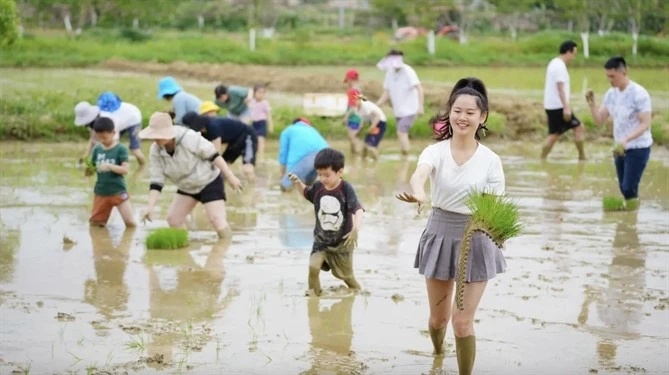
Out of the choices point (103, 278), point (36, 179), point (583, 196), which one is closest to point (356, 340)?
point (103, 278)

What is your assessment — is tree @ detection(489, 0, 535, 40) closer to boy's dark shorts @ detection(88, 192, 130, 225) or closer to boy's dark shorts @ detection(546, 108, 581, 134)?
boy's dark shorts @ detection(546, 108, 581, 134)

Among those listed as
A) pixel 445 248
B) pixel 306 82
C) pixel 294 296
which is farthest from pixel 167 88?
pixel 306 82

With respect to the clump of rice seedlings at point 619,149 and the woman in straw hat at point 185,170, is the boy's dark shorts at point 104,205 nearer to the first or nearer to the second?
the woman in straw hat at point 185,170

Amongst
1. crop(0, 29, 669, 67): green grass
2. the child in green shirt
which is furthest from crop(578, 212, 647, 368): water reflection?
crop(0, 29, 669, 67): green grass

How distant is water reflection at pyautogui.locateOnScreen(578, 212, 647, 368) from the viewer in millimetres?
7867

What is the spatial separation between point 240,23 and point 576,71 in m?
31.7

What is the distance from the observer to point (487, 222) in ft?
20.0

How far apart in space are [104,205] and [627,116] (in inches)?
215

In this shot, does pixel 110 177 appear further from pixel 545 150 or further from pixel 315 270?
pixel 545 150

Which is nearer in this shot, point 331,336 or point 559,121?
point 331,336

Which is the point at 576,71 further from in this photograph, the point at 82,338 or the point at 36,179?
the point at 82,338

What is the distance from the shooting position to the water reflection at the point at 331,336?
23.3 feet

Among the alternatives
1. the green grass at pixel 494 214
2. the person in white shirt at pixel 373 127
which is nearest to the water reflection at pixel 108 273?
the green grass at pixel 494 214

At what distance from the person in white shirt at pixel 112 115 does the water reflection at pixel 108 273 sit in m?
2.77
